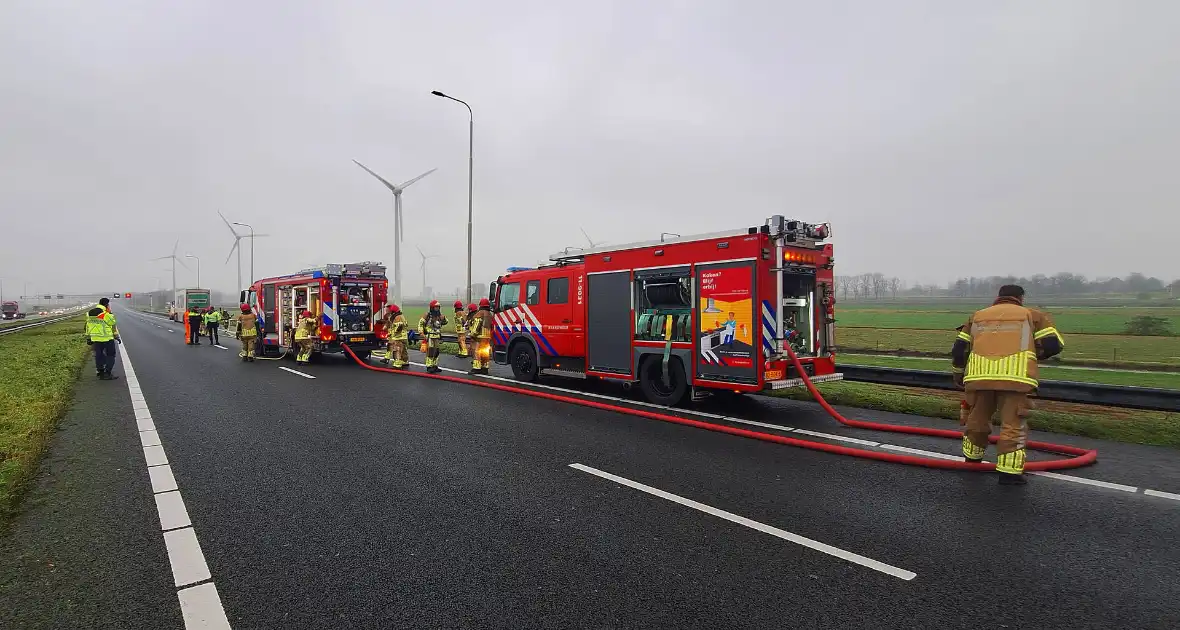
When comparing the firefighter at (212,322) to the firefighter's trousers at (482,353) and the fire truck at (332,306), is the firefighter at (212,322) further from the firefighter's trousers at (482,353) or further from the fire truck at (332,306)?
the firefighter's trousers at (482,353)

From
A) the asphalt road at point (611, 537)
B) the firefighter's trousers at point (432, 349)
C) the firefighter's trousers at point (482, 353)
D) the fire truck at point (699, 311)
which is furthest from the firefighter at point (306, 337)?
the asphalt road at point (611, 537)

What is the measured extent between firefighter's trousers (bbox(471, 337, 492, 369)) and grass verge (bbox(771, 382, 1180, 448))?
6452 mm

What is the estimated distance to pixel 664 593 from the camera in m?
3.19

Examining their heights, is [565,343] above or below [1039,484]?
above

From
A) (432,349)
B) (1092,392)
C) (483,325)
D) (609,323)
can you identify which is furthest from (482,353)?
(1092,392)

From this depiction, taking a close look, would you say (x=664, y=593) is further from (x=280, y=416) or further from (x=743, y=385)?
(x=280, y=416)

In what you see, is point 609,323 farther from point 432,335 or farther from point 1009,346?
point 1009,346

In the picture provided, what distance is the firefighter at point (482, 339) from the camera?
1347 cm

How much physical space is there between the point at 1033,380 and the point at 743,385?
3.52 m

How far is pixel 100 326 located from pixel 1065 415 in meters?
17.1

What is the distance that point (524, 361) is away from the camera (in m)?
12.3

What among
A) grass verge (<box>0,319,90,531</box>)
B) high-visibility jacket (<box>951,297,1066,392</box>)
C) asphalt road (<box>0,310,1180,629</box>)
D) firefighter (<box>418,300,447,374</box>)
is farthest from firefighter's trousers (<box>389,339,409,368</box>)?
high-visibility jacket (<box>951,297,1066,392</box>)

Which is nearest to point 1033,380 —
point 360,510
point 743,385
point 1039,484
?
point 1039,484

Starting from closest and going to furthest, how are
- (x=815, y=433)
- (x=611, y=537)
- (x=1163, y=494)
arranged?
(x=611, y=537)
(x=1163, y=494)
(x=815, y=433)
